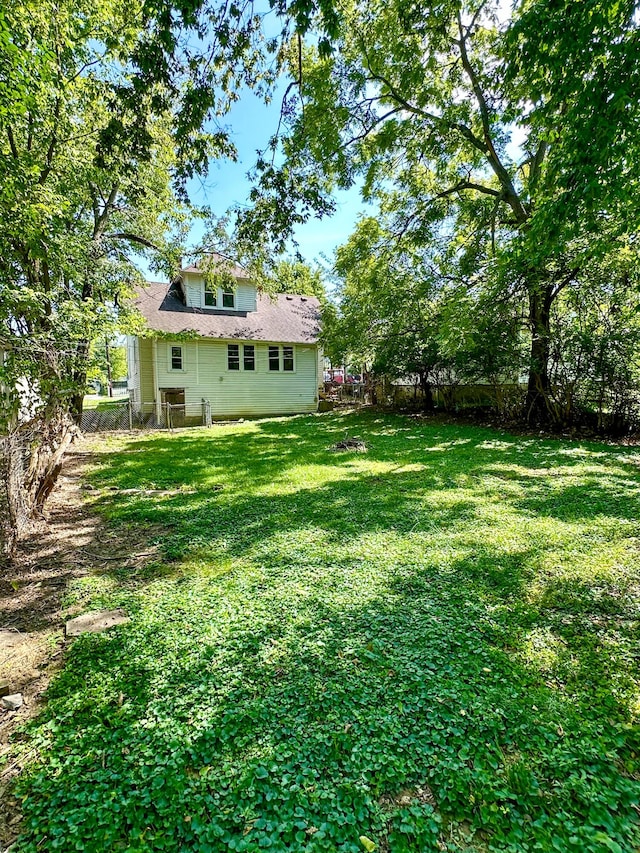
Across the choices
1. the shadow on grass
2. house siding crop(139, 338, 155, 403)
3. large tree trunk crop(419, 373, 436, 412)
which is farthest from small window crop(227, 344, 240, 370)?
the shadow on grass

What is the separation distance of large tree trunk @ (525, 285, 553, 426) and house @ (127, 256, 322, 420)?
9.71m

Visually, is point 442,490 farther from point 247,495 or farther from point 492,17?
point 492,17

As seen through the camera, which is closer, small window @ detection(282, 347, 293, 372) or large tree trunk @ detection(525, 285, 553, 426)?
large tree trunk @ detection(525, 285, 553, 426)

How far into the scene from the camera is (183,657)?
2473mm

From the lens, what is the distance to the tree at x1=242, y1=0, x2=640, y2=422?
3205 mm

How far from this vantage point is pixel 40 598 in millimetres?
3236

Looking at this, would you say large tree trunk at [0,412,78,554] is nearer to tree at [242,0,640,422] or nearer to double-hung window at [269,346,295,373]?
tree at [242,0,640,422]

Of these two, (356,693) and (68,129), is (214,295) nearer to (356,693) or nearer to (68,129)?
(68,129)

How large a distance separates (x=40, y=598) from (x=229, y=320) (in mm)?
15376

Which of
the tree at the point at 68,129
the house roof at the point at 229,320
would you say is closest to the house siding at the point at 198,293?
the house roof at the point at 229,320

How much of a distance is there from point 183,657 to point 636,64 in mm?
5198

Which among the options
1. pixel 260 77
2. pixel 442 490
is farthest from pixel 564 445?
pixel 260 77

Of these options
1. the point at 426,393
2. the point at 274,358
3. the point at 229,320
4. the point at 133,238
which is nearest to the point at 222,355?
the point at 229,320

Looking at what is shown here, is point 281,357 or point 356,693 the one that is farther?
point 281,357
